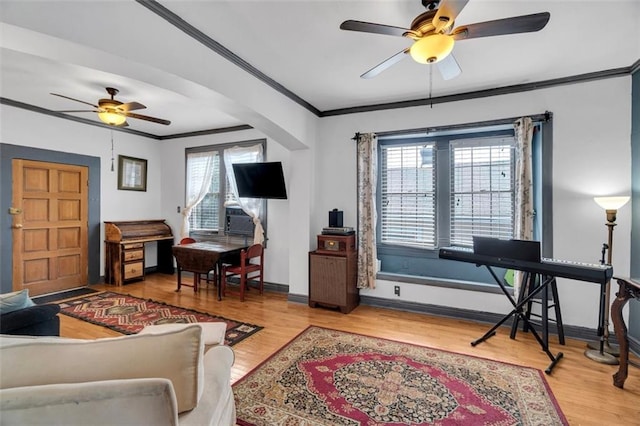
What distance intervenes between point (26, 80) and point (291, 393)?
4256 millimetres

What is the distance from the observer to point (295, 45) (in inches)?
97.1

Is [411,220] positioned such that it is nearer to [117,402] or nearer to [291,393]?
[291,393]

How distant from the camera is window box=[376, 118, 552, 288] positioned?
352cm

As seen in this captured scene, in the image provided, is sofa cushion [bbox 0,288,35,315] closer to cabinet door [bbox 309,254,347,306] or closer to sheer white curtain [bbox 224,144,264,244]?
cabinet door [bbox 309,254,347,306]

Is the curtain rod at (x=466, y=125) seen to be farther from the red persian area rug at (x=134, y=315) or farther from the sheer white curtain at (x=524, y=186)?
the red persian area rug at (x=134, y=315)

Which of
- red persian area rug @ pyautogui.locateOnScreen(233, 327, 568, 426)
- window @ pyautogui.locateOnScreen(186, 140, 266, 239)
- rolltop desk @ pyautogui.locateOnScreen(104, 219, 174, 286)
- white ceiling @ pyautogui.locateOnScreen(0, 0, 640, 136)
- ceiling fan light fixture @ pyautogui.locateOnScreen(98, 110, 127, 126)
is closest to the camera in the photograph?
white ceiling @ pyautogui.locateOnScreen(0, 0, 640, 136)

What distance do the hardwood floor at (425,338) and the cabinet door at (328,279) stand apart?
18 centimetres

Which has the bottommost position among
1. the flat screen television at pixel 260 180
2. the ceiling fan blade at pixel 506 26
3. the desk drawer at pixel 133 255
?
the desk drawer at pixel 133 255

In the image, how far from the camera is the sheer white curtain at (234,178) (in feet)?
15.4

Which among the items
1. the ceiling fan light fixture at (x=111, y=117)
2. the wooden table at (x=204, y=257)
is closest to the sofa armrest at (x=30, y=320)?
the wooden table at (x=204, y=257)

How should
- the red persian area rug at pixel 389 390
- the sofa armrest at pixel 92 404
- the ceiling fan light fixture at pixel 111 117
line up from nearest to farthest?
the sofa armrest at pixel 92 404 → the red persian area rug at pixel 389 390 → the ceiling fan light fixture at pixel 111 117

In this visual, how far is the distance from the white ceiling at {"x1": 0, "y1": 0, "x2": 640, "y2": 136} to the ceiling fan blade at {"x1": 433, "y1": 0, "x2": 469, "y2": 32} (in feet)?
1.27

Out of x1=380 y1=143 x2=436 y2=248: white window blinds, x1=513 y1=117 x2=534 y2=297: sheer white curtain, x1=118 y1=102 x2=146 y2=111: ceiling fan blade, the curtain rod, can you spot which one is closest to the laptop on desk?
x1=513 y1=117 x2=534 y2=297: sheer white curtain

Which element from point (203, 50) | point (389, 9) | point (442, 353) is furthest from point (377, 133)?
point (442, 353)
